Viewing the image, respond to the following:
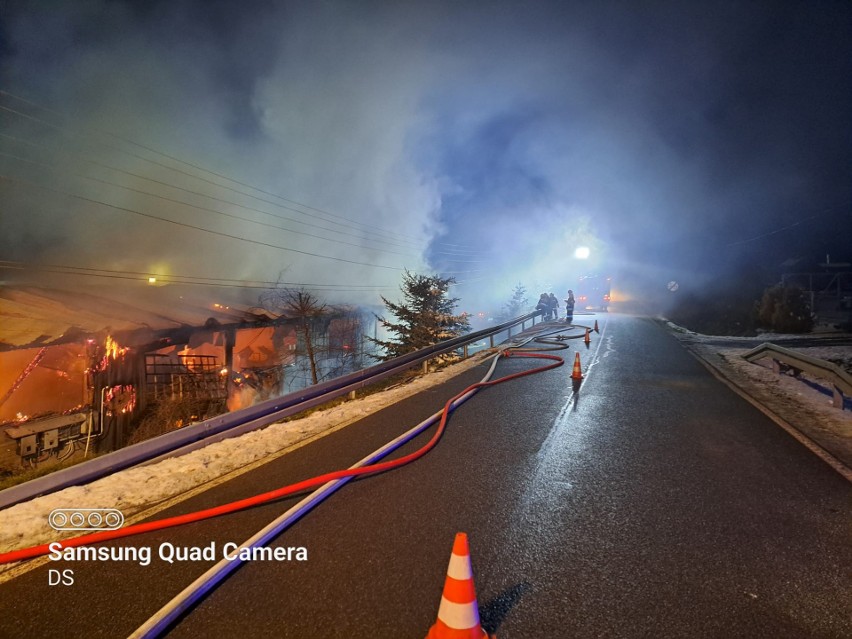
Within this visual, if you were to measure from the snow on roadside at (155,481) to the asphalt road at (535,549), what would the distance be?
43 centimetres

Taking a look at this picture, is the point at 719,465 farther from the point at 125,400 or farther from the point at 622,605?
the point at 125,400

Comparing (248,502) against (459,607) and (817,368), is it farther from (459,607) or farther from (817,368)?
(817,368)

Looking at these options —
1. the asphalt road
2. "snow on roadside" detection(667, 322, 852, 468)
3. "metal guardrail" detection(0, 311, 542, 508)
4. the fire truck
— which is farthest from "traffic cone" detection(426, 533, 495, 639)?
the fire truck

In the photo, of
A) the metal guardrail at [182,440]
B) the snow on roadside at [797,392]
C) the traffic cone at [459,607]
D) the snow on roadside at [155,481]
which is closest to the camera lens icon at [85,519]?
the snow on roadside at [155,481]

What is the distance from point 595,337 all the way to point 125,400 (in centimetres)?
2203

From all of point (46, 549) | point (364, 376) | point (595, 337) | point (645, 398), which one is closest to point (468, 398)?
point (364, 376)

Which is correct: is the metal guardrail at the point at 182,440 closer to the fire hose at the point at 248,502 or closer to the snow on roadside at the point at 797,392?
the fire hose at the point at 248,502

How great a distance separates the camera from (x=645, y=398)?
273 inches

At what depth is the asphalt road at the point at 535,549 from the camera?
2.13m

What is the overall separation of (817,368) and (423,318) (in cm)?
1717

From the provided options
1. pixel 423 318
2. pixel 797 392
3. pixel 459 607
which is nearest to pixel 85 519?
pixel 459 607

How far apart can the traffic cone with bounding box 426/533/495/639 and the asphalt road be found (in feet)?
1.02

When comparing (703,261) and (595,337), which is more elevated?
(703,261)

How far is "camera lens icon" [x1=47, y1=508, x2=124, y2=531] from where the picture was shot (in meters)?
3.13
